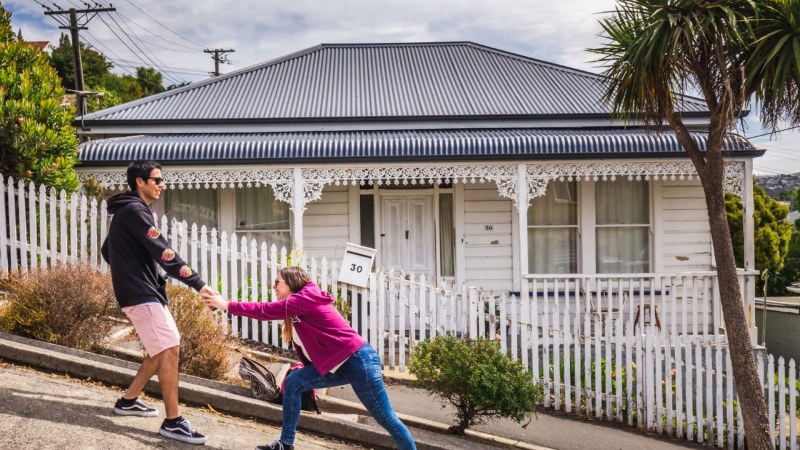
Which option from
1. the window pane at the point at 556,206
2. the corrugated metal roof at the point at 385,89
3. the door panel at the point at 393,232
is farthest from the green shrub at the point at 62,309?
the window pane at the point at 556,206

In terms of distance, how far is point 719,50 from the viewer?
24.0 ft

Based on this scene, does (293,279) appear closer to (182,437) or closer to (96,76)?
(182,437)

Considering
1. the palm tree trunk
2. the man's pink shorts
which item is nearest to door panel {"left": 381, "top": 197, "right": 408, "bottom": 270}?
the palm tree trunk

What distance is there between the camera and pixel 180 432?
542cm

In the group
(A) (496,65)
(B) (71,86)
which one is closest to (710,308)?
(A) (496,65)

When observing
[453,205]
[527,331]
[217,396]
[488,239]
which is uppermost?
[453,205]

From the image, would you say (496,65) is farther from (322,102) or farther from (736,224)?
(736,224)

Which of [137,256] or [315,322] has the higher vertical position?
[137,256]

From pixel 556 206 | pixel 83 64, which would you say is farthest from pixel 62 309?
pixel 83 64

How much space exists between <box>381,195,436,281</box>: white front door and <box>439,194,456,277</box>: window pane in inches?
6.5

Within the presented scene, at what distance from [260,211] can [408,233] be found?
2.68 metres

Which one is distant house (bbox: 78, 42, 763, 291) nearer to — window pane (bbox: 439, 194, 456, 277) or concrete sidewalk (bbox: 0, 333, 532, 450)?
window pane (bbox: 439, 194, 456, 277)

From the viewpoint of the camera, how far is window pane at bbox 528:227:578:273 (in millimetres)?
13555

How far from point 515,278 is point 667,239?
9.10 feet
